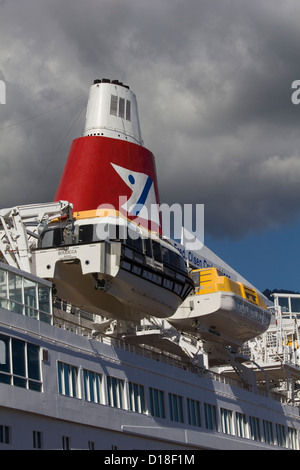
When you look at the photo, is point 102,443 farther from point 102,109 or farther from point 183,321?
point 102,109

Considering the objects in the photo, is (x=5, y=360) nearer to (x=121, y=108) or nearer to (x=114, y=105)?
(x=114, y=105)

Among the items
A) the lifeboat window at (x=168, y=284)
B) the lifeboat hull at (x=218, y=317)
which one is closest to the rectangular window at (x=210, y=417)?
the lifeboat hull at (x=218, y=317)

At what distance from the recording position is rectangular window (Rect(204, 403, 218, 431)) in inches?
1797

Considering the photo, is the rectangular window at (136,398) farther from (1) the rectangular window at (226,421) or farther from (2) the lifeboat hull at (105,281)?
(1) the rectangular window at (226,421)

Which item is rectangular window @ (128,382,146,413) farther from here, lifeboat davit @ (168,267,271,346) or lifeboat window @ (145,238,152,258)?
lifeboat davit @ (168,267,271,346)

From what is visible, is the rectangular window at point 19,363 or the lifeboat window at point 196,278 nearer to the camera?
the rectangular window at point 19,363

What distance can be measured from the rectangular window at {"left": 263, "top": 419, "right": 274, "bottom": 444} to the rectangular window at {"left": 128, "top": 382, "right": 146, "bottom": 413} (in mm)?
15129

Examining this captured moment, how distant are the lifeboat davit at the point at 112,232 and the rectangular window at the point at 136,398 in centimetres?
338

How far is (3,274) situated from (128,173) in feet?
48.6

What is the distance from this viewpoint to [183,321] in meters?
47.8

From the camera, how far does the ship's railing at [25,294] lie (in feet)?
108

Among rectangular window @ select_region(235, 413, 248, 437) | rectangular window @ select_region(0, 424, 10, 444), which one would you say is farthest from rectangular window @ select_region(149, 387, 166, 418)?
rectangular window @ select_region(0, 424, 10, 444)
